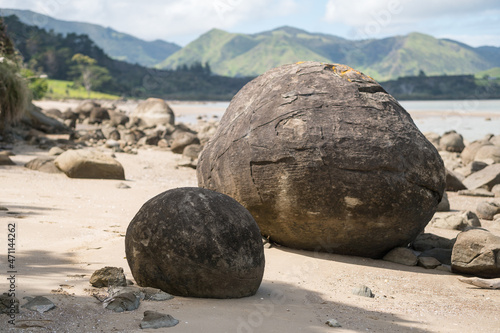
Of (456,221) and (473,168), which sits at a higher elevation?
(473,168)

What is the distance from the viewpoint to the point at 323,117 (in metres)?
7.17

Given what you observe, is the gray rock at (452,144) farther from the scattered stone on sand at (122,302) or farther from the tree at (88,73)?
the tree at (88,73)

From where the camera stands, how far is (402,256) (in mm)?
7406

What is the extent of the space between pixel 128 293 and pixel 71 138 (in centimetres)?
1810

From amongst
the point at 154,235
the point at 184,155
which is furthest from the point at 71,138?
the point at 154,235

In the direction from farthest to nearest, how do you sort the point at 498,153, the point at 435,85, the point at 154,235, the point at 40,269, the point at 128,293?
1. the point at 435,85
2. the point at 498,153
3. the point at 40,269
4. the point at 154,235
5. the point at 128,293

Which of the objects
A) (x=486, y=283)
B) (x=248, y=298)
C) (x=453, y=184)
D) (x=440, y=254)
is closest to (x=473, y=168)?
(x=453, y=184)

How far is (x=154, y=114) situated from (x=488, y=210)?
23.6 metres

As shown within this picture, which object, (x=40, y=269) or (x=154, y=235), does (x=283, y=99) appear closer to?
(x=154, y=235)

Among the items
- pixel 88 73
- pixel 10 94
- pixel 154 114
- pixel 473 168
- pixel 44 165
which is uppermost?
pixel 88 73

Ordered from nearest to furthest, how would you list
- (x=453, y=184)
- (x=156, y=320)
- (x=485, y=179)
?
(x=156, y=320), (x=453, y=184), (x=485, y=179)

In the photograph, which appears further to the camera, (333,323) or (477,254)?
(477,254)

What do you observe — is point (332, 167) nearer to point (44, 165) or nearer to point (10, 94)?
point (44, 165)

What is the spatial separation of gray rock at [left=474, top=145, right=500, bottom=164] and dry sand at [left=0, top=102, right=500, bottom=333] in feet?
31.4
